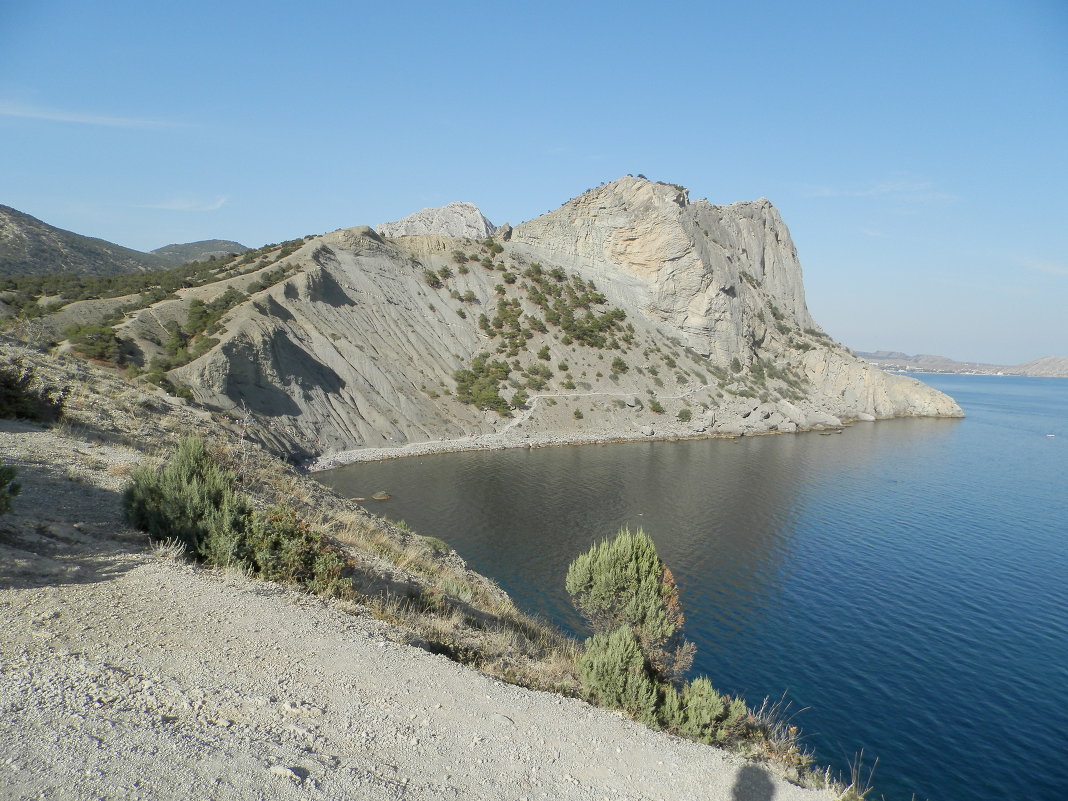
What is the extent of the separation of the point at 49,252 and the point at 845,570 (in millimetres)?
86022

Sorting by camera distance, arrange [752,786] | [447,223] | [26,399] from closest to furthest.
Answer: [752,786] < [26,399] < [447,223]

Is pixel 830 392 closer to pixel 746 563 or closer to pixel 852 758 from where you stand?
pixel 746 563

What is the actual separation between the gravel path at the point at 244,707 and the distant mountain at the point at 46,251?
70750 mm

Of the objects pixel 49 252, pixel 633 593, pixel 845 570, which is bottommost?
pixel 845 570

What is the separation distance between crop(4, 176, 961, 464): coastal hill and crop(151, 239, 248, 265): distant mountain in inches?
2620

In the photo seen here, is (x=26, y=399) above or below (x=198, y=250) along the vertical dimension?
below

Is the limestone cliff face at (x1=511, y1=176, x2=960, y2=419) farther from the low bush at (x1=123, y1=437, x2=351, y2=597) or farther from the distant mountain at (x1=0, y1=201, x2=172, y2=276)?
the low bush at (x1=123, y1=437, x2=351, y2=597)

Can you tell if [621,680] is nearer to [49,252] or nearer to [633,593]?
[633,593]

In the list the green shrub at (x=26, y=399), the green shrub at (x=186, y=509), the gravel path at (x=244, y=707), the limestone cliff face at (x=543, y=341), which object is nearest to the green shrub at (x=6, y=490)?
the gravel path at (x=244, y=707)

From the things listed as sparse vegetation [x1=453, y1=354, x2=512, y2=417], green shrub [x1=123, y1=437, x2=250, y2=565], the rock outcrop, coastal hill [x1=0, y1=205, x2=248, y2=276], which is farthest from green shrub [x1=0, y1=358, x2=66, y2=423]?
the rock outcrop

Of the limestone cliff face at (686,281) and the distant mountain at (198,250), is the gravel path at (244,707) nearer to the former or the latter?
the limestone cliff face at (686,281)

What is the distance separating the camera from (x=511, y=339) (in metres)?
63.8

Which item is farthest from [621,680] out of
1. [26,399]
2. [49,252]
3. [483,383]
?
[49,252]

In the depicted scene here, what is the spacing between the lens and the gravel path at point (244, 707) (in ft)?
15.2
